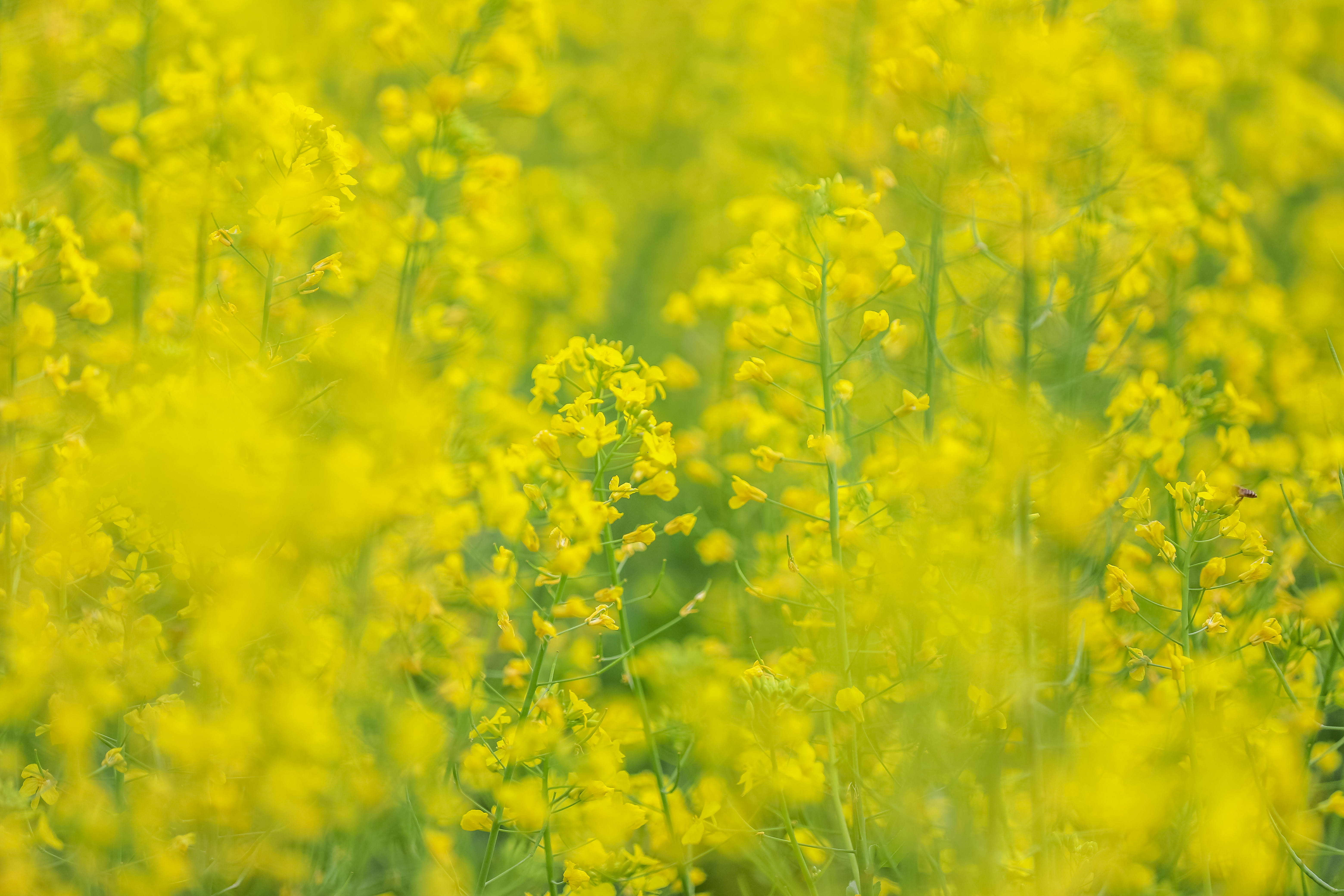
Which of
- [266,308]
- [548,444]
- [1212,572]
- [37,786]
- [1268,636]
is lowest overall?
[37,786]

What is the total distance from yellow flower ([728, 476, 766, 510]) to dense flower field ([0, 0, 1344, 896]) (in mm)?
12

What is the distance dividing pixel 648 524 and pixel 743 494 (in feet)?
1.90

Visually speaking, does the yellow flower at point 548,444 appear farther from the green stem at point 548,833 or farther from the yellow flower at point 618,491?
the green stem at point 548,833

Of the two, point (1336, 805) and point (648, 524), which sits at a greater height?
point (648, 524)

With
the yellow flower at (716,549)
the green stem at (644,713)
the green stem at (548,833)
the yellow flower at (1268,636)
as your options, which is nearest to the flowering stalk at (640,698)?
the green stem at (644,713)

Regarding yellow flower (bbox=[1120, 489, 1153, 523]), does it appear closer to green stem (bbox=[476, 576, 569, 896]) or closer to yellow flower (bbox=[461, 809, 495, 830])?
green stem (bbox=[476, 576, 569, 896])

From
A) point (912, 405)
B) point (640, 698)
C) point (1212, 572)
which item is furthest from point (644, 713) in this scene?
point (1212, 572)

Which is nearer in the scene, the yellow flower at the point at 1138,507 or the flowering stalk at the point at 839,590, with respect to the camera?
the flowering stalk at the point at 839,590

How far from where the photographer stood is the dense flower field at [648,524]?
6.13 ft

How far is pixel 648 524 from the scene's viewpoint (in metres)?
2.78

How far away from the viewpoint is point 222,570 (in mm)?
1807

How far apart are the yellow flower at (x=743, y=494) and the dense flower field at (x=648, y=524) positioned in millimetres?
12

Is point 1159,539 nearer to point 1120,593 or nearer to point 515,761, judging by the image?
point 1120,593

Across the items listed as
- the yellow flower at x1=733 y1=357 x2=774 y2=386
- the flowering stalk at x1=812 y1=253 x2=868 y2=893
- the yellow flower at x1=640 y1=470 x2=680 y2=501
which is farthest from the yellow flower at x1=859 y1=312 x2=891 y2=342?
the yellow flower at x1=640 y1=470 x2=680 y2=501
